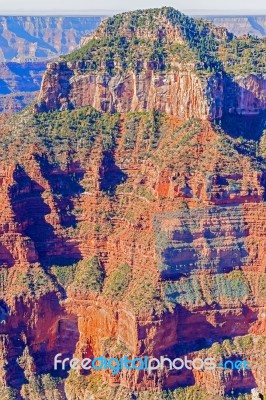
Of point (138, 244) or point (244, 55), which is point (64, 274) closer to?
point (138, 244)

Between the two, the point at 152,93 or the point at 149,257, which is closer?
the point at 149,257

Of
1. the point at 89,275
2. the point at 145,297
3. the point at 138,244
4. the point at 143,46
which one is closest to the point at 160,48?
the point at 143,46

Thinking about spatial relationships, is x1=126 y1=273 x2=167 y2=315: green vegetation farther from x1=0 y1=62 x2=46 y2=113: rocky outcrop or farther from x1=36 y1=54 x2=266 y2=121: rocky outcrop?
x1=0 y1=62 x2=46 y2=113: rocky outcrop

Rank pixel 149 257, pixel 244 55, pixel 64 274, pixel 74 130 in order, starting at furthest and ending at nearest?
pixel 244 55, pixel 74 130, pixel 64 274, pixel 149 257

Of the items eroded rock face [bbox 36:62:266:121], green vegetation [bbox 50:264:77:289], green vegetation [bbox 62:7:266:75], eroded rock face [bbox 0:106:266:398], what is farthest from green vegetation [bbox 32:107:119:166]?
green vegetation [bbox 50:264:77:289]

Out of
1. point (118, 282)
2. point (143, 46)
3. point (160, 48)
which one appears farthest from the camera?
point (143, 46)

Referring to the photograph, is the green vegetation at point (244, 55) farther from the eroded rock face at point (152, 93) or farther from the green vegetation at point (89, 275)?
the green vegetation at point (89, 275)

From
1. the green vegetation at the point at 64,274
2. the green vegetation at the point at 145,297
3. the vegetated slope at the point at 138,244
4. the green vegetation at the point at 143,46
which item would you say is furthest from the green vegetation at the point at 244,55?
the green vegetation at the point at 64,274
